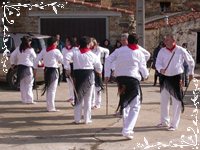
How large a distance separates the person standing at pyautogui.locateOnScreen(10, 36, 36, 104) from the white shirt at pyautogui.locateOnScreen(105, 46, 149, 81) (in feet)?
13.5

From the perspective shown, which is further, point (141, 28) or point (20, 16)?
point (20, 16)

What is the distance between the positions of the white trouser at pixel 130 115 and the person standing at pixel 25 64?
4.38 meters

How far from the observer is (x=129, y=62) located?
9.95m

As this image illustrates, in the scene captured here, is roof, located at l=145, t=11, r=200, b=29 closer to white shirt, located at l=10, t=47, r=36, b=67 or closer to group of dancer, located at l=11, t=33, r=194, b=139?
white shirt, located at l=10, t=47, r=36, b=67

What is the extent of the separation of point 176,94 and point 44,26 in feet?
41.8

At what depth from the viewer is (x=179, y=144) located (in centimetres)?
941

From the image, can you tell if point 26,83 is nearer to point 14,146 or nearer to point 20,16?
point 14,146

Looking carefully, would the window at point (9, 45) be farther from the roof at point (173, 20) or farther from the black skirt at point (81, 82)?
the roof at point (173, 20)

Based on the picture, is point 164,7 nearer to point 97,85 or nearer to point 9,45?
point 9,45

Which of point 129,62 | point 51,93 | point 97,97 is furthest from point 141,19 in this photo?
point 129,62

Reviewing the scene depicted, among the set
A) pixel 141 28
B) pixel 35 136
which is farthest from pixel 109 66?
pixel 141 28

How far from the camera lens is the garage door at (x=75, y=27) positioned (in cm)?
2241

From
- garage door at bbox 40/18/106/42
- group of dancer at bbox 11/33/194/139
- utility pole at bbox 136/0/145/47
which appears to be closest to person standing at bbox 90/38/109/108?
group of dancer at bbox 11/33/194/139

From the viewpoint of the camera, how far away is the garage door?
22406 mm
